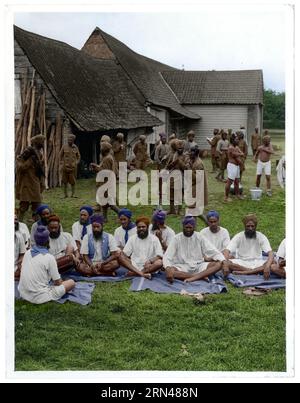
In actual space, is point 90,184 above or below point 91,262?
above

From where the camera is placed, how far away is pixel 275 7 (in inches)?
242

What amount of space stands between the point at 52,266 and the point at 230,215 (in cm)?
235

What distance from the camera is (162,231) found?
25.2 ft

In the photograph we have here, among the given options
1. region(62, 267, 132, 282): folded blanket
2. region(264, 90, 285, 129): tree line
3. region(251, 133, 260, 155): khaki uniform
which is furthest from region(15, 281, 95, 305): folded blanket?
region(251, 133, 260, 155): khaki uniform

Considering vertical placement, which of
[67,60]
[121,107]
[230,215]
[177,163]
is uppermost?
[67,60]

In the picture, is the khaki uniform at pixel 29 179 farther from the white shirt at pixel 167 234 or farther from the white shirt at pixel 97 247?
the white shirt at pixel 167 234

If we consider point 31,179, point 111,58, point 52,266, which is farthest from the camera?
point 111,58

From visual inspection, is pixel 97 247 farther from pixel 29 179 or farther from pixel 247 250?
pixel 247 250

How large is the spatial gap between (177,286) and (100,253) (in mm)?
1041

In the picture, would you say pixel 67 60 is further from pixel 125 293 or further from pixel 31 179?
pixel 125 293

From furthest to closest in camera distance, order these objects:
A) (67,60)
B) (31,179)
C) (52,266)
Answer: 1. (67,60)
2. (31,179)
3. (52,266)

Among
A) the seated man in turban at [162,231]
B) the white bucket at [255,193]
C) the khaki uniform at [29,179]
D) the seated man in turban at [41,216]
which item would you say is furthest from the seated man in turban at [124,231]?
the white bucket at [255,193]
